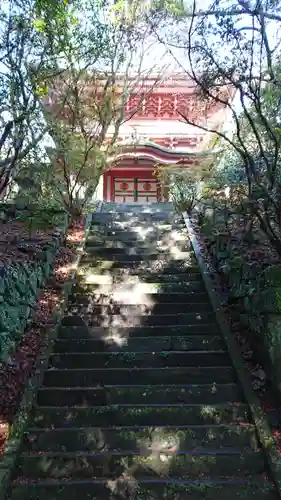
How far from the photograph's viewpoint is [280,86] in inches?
216

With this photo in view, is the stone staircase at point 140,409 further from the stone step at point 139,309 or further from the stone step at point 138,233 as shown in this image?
the stone step at point 138,233

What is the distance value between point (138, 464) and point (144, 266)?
3.78 m

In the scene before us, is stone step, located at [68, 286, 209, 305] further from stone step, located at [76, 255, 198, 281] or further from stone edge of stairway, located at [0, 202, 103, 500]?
stone step, located at [76, 255, 198, 281]

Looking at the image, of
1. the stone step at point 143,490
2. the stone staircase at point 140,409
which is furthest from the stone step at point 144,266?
the stone step at point 143,490

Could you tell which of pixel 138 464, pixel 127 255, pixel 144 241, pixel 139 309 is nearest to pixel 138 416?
pixel 138 464

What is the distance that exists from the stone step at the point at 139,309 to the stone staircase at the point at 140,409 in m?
0.01

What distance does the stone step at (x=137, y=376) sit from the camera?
4.41m

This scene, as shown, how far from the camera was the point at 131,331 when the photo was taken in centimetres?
520

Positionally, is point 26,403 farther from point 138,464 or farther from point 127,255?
point 127,255

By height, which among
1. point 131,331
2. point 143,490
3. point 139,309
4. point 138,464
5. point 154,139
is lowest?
point 143,490

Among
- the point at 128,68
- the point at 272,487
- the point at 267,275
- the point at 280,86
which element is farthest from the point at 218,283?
the point at 128,68

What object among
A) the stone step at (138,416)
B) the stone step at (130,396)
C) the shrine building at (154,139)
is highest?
the shrine building at (154,139)

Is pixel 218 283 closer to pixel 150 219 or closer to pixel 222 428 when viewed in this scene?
pixel 222 428

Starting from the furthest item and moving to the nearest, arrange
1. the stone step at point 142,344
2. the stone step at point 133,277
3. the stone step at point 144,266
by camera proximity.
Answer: the stone step at point 144,266 < the stone step at point 133,277 < the stone step at point 142,344
